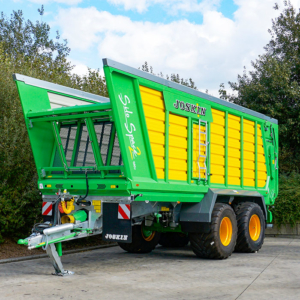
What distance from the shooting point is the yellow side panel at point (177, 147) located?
7.31m

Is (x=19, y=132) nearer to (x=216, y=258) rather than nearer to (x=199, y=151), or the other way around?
(x=199, y=151)

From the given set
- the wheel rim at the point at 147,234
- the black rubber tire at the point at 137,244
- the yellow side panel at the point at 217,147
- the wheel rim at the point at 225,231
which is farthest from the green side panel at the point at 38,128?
the wheel rim at the point at 225,231

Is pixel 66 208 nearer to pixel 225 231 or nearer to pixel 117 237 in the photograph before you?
pixel 117 237

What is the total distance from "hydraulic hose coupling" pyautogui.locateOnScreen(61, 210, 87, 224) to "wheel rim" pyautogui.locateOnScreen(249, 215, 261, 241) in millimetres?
4200

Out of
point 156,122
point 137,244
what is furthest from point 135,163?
point 137,244

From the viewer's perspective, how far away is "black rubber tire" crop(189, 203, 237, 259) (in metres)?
7.86

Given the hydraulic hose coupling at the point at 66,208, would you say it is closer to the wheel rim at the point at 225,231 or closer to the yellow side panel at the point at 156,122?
the yellow side panel at the point at 156,122

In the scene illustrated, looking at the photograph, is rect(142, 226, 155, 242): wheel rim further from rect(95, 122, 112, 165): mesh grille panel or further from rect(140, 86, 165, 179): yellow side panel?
rect(95, 122, 112, 165): mesh grille panel

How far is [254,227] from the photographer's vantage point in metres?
9.53

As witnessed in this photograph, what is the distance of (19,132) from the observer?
9102mm

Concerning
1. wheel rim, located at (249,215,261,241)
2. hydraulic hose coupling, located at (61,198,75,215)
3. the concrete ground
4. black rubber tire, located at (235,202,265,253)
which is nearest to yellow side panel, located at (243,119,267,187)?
black rubber tire, located at (235,202,265,253)

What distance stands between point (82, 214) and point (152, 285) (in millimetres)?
1732

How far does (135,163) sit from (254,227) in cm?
431

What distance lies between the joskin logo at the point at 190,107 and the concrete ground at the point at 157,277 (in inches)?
112
